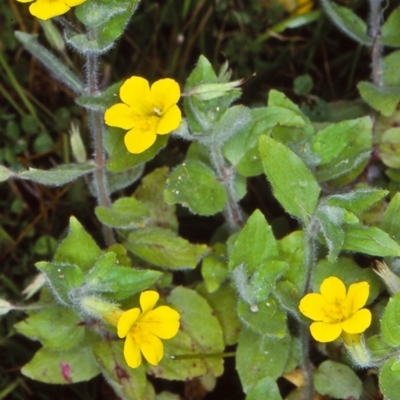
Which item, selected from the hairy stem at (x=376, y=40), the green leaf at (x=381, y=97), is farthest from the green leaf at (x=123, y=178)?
the hairy stem at (x=376, y=40)

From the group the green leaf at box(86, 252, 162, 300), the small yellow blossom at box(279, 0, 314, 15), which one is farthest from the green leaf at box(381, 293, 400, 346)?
the small yellow blossom at box(279, 0, 314, 15)

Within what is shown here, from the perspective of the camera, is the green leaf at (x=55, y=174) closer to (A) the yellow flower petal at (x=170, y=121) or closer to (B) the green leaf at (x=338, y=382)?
(A) the yellow flower petal at (x=170, y=121)

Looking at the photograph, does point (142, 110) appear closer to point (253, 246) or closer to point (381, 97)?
point (253, 246)

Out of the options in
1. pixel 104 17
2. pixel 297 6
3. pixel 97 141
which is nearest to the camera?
pixel 104 17

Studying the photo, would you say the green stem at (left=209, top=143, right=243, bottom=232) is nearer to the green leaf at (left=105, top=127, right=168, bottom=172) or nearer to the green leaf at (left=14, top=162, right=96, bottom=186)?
the green leaf at (left=105, top=127, right=168, bottom=172)

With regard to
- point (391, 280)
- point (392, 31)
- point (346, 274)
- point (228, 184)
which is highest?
point (392, 31)

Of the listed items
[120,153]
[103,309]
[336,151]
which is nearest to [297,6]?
[336,151]

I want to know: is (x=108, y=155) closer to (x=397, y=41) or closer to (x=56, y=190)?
(x=56, y=190)
